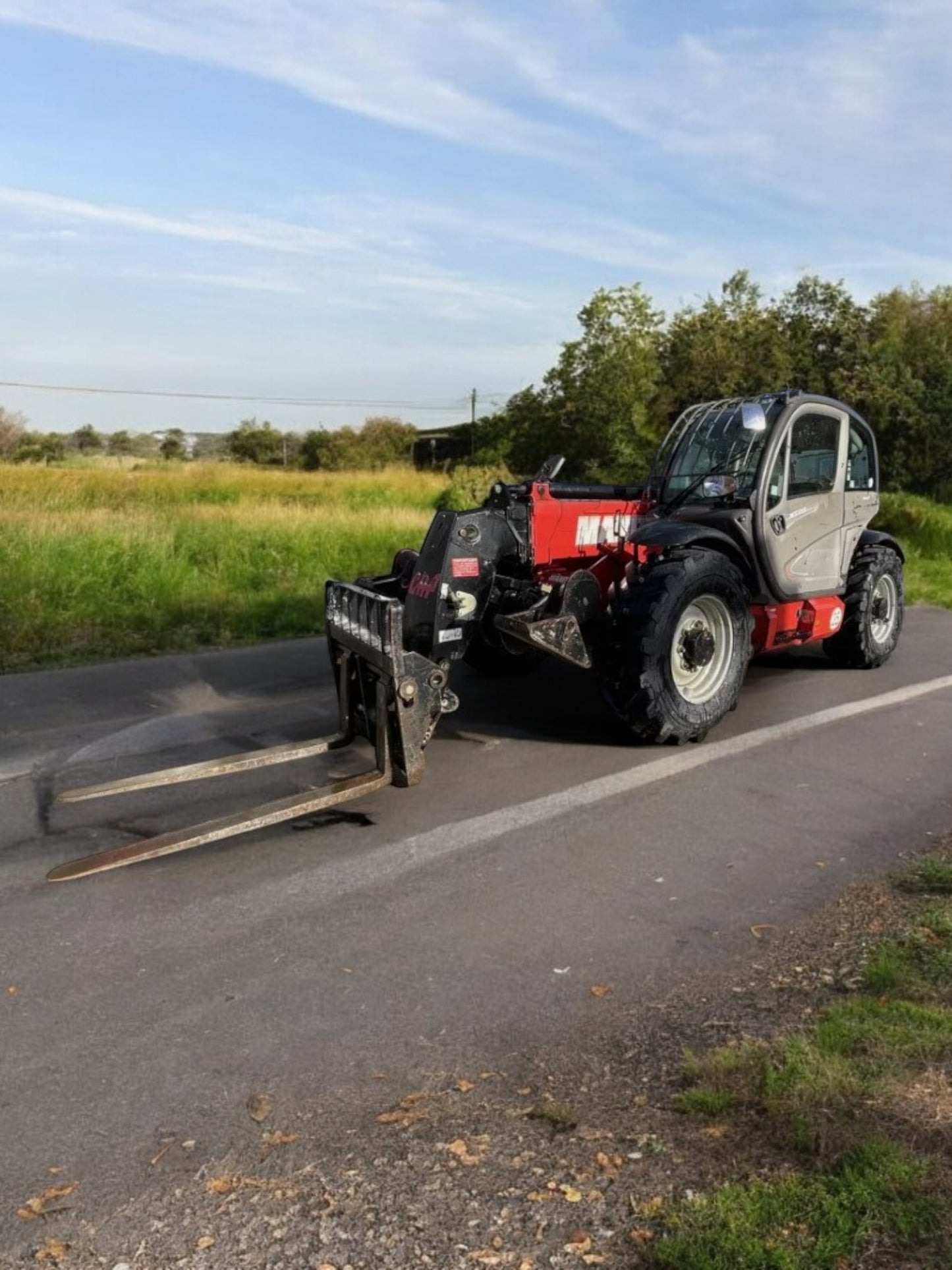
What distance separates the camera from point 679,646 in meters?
7.70

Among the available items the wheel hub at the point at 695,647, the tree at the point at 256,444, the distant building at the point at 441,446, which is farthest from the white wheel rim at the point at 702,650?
the tree at the point at 256,444

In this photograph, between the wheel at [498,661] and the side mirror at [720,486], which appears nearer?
the side mirror at [720,486]

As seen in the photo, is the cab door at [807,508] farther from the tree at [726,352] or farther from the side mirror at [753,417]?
the tree at [726,352]

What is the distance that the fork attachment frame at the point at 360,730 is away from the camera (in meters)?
5.71

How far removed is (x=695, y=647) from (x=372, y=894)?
340 centimetres

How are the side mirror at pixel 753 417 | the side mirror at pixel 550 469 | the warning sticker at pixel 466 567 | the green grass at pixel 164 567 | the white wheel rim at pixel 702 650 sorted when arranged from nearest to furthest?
1. the warning sticker at pixel 466 567
2. the white wheel rim at pixel 702 650
3. the side mirror at pixel 753 417
4. the side mirror at pixel 550 469
5. the green grass at pixel 164 567

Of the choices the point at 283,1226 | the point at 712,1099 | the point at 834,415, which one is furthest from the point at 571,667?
the point at 283,1226

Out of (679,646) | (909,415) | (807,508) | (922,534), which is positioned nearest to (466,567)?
(679,646)

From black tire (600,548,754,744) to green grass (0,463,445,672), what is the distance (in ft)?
17.2

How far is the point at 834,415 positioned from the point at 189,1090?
775 cm

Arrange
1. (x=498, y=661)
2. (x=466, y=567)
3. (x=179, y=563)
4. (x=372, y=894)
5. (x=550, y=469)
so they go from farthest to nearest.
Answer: (x=179, y=563)
(x=498, y=661)
(x=550, y=469)
(x=466, y=567)
(x=372, y=894)

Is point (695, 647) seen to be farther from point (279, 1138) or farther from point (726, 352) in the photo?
point (726, 352)

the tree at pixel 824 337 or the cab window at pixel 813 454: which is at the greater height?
the tree at pixel 824 337

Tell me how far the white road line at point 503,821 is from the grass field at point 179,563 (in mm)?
5429
